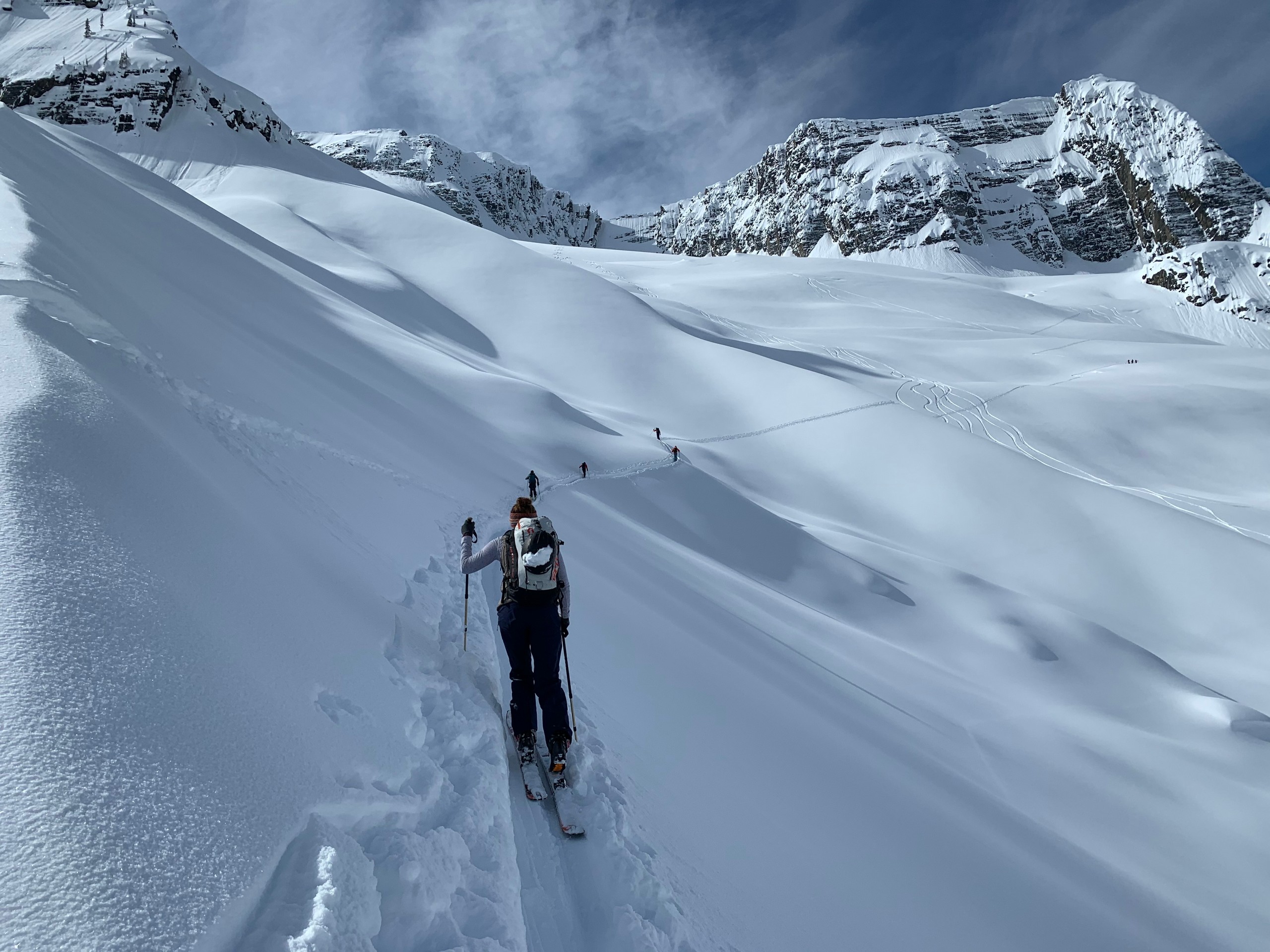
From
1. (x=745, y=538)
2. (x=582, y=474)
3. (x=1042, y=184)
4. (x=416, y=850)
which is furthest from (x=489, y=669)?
(x=1042, y=184)

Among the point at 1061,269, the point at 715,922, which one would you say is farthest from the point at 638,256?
the point at 1061,269

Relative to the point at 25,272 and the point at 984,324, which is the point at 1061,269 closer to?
the point at 984,324

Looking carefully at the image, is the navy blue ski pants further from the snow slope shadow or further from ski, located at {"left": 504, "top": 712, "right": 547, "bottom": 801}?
the snow slope shadow

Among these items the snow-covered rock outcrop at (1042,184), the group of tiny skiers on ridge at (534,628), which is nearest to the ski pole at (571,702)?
the group of tiny skiers on ridge at (534,628)

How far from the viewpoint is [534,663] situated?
4.55m

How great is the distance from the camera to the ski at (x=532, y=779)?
162 inches

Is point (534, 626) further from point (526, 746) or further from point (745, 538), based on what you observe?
point (745, 538)

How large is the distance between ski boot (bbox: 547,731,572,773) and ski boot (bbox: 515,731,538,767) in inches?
4.9

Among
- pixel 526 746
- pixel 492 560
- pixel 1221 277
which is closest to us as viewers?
pixel 526 746

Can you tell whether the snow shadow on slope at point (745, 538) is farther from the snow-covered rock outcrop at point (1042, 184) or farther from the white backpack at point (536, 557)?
the snow-covered rock outcrop at point (1042, 184)

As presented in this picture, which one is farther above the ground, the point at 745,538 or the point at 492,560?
the point at 492,560

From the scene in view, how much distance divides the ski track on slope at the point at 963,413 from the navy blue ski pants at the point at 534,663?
2256 cm

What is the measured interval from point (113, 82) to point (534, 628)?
8896 centimetres

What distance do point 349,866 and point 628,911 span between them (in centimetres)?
152
